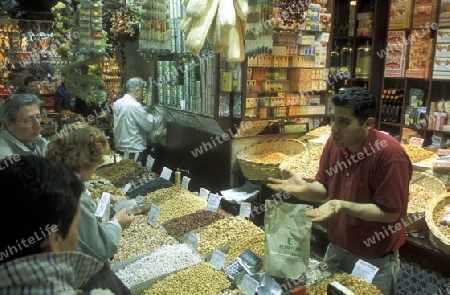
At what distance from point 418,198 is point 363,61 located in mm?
3764

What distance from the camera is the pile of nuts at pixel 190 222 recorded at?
3019 mm

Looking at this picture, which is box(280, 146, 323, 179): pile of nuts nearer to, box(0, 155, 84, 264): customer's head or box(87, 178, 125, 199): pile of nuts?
box(87, 178, 125, 199): pile of nuts

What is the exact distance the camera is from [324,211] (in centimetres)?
201

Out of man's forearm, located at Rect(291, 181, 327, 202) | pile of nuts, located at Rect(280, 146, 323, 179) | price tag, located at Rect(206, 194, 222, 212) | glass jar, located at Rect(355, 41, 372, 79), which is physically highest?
glass jar, located at Rect(355, 41, 372, 79)

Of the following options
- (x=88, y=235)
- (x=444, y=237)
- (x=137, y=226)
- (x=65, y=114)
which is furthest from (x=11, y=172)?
(x=65, y=114)

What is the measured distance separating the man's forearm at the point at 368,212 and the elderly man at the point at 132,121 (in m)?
3.65

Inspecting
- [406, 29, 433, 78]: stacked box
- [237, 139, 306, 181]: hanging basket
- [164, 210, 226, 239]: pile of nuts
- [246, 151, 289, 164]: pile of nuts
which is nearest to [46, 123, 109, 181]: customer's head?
[164, 210, 226, 239]: pile of nuts

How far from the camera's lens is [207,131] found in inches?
186

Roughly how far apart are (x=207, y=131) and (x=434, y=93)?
3.02m

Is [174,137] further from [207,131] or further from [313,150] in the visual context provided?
[313,150]

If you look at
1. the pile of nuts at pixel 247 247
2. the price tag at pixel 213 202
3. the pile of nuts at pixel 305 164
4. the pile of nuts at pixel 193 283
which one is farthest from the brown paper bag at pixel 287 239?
the pile of nuts at pixel 305 164

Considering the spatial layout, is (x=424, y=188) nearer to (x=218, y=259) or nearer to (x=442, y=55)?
(x=218, y=259)

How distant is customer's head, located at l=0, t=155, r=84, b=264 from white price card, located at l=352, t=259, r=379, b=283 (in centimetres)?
156

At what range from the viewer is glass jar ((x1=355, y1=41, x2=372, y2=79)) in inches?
249
